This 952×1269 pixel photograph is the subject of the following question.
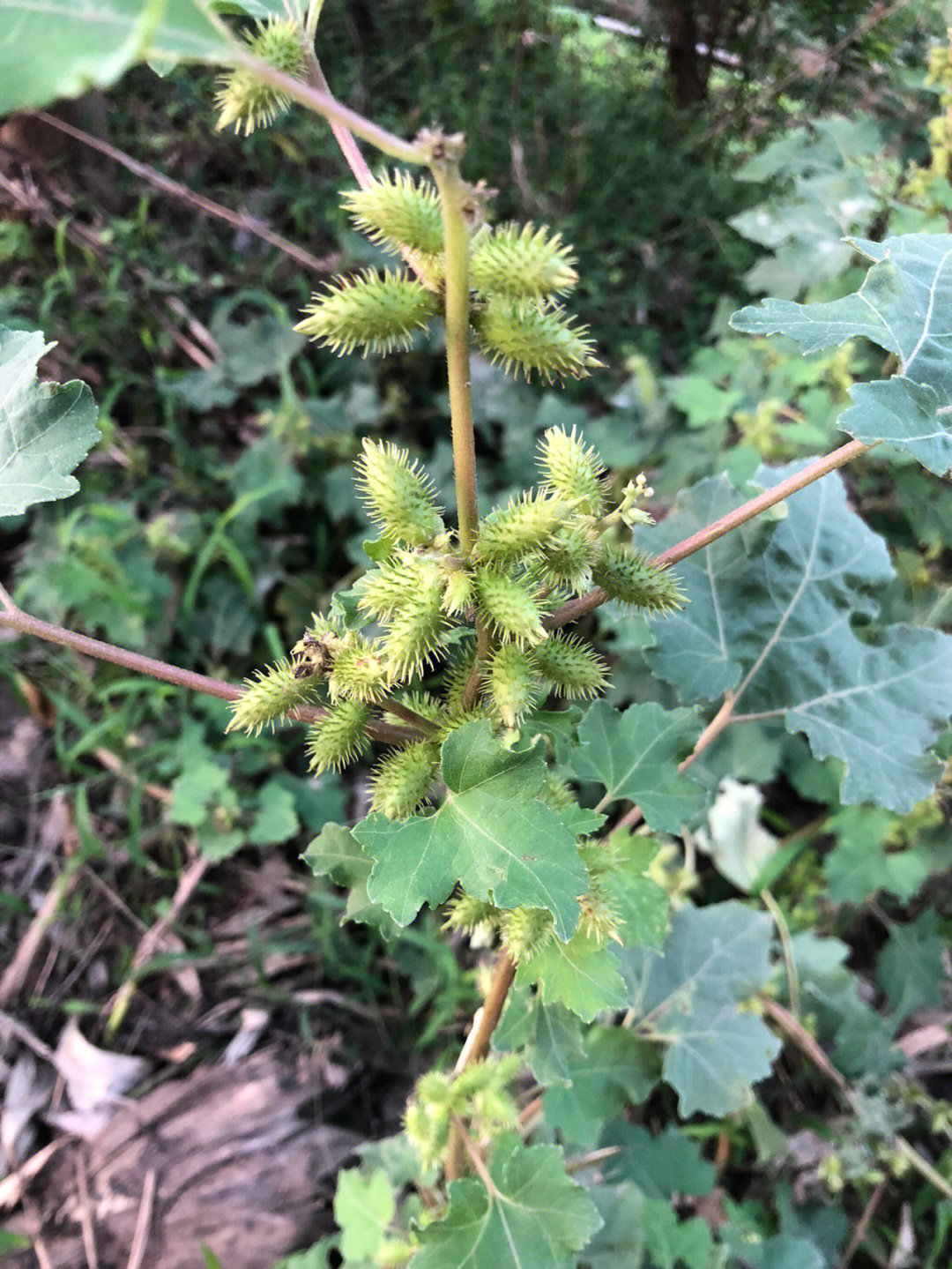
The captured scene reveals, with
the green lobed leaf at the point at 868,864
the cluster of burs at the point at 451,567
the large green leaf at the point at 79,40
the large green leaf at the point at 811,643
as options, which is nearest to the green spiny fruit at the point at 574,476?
the cluster of burs at the point at 451,567

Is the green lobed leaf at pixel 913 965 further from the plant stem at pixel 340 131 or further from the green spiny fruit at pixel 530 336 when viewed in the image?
the plant stem at pixel 340 131

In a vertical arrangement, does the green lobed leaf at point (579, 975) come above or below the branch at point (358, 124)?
below

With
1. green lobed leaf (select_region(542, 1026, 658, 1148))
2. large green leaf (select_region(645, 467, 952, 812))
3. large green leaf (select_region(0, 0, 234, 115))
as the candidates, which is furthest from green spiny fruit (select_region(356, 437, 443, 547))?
green lobed leaf (select_region(542, 1026, 658, 1148))

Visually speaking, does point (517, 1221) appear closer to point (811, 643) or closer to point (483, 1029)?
point (483, 1029)

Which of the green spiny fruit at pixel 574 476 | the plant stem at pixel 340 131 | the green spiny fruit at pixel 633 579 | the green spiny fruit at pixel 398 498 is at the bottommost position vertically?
the green spiny fruit at pixel 633 579

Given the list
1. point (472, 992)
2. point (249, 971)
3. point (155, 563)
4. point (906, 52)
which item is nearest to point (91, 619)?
point (155, 563)

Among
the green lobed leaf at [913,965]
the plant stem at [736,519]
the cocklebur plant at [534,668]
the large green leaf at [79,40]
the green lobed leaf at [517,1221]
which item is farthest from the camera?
the green lobed leaf at [913,965]

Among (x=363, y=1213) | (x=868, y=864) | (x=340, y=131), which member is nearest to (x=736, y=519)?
(x=340, y=131)

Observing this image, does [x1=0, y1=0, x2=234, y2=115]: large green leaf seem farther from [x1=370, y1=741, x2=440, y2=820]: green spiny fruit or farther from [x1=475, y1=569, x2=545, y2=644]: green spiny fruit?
[x1=370, y1=741, x2=440, y2=820]: green spiny fruit
